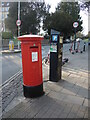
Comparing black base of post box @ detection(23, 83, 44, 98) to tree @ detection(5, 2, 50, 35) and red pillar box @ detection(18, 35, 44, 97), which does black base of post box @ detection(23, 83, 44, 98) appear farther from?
tree @ detection(5, 2, 50, 35)

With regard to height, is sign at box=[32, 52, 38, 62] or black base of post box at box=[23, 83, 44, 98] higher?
sign at box=[32, 52, 38, 62]

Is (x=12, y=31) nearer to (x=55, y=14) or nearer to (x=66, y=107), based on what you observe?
(x=55, y=14)

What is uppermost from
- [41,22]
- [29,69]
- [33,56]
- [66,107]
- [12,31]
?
[41,22]

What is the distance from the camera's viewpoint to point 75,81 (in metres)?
5.06

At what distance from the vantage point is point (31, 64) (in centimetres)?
363

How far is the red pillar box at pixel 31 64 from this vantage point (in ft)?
11.7

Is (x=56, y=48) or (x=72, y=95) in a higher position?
(x=56, y=48)

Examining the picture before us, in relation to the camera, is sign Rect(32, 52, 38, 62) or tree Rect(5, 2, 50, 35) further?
tree Rect(5, 2, 50, 35)

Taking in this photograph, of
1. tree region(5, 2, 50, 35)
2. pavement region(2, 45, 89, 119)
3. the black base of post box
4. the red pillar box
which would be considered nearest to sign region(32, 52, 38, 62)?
the red pillar box

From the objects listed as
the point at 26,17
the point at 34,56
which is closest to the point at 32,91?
the point at 34,56

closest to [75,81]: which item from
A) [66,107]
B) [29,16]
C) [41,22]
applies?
[66,107]

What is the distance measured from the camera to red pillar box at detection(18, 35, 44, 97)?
3.56m

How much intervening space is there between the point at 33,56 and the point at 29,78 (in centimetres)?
59

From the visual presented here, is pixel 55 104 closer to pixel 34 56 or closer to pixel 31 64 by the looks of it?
pixel 31 64
